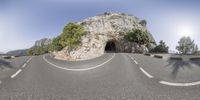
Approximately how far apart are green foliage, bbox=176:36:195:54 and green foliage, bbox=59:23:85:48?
125ft

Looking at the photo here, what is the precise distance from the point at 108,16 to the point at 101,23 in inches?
354

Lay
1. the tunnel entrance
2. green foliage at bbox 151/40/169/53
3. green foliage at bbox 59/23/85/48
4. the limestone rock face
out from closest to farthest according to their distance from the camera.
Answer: green foliage at bbox 59/23/85/48 < green foliage at bbox 151/40/169/53 < the limestone rock face < the tunnel entrance

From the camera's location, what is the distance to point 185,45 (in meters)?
68.0

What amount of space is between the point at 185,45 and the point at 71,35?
41.9 metres

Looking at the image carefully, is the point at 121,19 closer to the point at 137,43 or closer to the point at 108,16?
the point at 108,16

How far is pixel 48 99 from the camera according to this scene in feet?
15.2

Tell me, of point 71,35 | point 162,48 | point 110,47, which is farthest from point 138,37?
point 71,35

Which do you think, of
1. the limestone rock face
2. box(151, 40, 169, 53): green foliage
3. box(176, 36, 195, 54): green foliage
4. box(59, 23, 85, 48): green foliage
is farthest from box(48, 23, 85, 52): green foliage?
box(176, 36, 195, 54): green foliage

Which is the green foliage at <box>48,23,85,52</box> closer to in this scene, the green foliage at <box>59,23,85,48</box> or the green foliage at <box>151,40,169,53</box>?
the green foliage at <box>59,23,85,48</box>

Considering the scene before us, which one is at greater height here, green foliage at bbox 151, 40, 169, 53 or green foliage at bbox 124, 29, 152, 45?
green foliage at bbox 124, 29, 152, 45

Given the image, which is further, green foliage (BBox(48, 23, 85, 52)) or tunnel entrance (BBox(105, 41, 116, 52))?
tunnel entrance (BBox(105, 41, 116, 52))

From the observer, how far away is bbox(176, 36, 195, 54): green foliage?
67125mm

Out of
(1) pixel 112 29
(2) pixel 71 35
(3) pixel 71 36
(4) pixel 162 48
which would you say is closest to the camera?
(3) pixel 71 36

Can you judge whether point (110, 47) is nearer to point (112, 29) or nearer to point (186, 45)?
point (112, 29)
